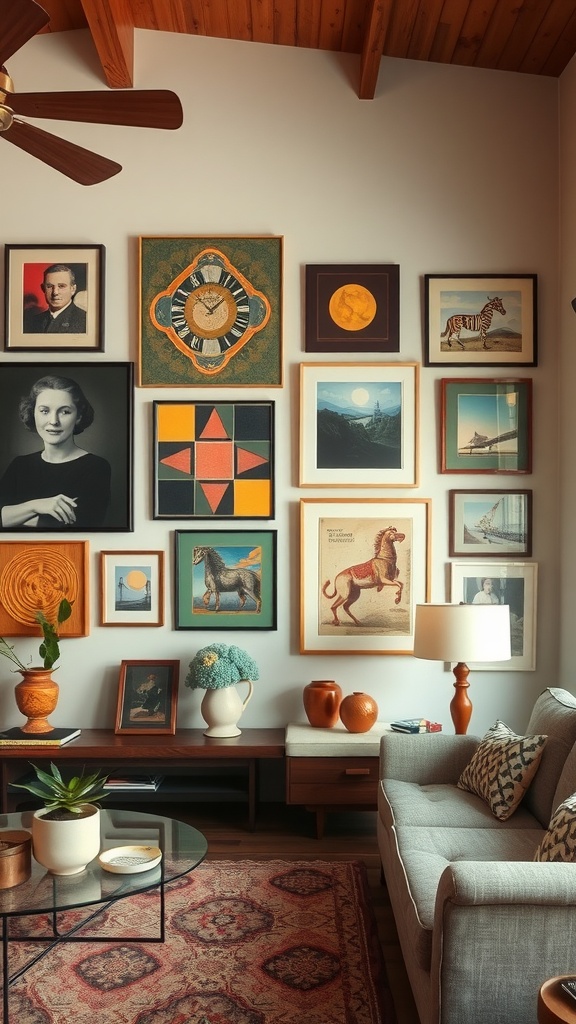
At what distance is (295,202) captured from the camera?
4.55m

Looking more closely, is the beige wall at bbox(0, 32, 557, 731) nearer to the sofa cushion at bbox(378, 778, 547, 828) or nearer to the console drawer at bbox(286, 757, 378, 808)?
the console drawer at bbox(286, 757, 378, 808)

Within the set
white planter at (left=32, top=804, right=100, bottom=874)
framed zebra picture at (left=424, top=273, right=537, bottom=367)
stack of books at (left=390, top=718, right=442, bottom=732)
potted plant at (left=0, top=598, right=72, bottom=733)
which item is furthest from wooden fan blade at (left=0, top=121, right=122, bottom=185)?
stack of books at (left=390, top=718, right=442, bottom=732)

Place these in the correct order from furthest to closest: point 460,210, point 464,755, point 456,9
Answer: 1. point 460,210
2. point 456,9
3. point 464,755

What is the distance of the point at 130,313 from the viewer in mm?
4559

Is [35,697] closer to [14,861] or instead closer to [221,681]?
[221,681]

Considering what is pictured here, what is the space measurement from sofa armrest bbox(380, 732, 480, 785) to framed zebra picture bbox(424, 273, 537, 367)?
1898 millimetres

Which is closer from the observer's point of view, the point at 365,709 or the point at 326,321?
the point at 365,709

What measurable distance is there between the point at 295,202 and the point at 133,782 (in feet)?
9.69

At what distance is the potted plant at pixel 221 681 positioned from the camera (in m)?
4.20

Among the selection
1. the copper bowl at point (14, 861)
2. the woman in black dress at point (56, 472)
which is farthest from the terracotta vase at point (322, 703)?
the copper bowl at point (14, 861)

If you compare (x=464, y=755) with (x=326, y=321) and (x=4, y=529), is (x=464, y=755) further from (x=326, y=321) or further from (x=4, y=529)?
(x=4, y=529)

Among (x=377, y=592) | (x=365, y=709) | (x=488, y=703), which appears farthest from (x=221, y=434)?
(x=488, y=703)

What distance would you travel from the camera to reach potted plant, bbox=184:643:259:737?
420 cm

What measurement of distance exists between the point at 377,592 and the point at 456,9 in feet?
8.87
